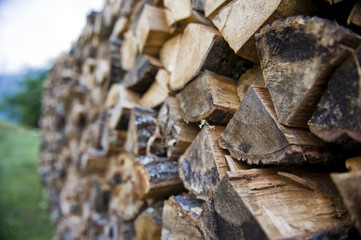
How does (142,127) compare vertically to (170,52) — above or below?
below

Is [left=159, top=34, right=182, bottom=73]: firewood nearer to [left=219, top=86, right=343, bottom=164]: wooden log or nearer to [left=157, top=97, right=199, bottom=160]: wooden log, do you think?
[left=157, top=97, right=199, bottom=160]: wooden log

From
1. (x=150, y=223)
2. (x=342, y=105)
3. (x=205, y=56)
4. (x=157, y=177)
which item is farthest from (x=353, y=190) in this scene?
(x=150, y=223)

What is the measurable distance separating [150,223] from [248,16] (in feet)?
2.58

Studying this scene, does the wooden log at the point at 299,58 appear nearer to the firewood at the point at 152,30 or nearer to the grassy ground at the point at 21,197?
the firewood at the point at 152,30

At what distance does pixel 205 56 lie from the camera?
67 centimetres

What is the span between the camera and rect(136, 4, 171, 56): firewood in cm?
95

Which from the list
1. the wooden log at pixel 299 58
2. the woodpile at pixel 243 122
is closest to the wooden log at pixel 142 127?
the woodpile at pixel 243 122

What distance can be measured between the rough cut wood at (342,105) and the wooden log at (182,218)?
1.36 feet

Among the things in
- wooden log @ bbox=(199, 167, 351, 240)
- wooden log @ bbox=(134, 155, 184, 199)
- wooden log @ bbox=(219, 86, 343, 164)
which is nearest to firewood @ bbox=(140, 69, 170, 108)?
wooden log @ bbox=(134, 155, 184, 199)

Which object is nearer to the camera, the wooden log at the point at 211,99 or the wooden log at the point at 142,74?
the wooden log at the point at 211,99

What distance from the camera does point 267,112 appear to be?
0.49 m

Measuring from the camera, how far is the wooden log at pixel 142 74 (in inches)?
39.5

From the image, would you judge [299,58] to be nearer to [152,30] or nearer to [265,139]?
[265,139]

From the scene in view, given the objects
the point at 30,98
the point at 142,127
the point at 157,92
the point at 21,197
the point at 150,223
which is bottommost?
the point at 30,98
